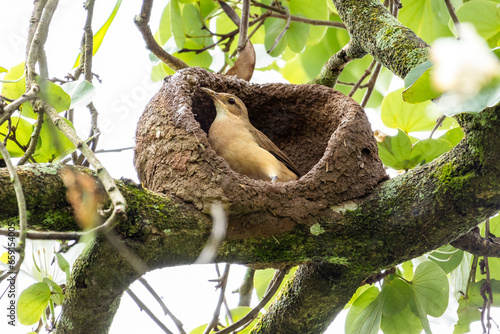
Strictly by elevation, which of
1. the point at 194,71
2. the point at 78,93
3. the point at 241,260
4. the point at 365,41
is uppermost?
the point at 194,71

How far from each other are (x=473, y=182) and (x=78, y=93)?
2.24 m

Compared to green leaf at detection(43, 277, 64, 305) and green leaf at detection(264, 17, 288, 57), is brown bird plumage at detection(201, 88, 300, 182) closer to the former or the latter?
green leaf at detection(264, 17, 288, 57)

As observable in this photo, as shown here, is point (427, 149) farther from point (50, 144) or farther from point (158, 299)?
point (50, 144)

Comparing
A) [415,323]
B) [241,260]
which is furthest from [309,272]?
[415,323]

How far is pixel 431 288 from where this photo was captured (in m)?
3.77

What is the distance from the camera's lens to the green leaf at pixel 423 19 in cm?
489

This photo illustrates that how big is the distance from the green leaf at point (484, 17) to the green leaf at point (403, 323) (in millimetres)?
2114

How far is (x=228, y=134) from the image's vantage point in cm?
420

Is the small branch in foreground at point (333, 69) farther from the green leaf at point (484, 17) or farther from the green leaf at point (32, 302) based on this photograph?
the green leaf at point (32, 302)

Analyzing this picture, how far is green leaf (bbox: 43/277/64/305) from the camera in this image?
10.4ft

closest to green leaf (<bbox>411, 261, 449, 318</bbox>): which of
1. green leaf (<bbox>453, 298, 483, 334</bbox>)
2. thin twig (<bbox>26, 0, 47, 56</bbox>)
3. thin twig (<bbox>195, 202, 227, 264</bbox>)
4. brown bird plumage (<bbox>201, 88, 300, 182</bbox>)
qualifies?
green leaf (<bbox>453, 298, 483, 334</bbox>)

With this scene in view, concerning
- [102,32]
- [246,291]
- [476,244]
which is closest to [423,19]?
[476,244]

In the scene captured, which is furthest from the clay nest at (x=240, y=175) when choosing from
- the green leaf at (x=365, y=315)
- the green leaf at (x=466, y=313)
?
the green leaf at (x=466, y=313)

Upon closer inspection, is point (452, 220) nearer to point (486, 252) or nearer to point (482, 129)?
point (482, 129)
